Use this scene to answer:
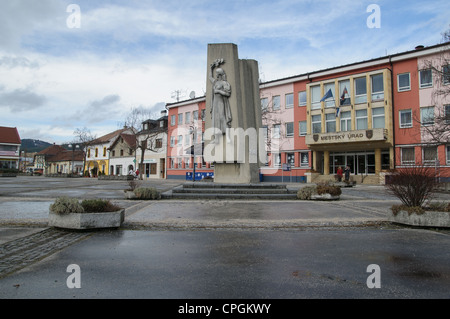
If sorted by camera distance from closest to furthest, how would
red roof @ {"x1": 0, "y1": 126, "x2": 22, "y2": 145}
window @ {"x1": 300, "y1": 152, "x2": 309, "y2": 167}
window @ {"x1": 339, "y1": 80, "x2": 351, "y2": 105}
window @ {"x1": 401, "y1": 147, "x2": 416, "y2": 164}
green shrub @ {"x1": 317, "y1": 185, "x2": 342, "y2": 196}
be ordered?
green shrub @ {"x1": 317, "y1": 185, "x2": 342, "y2": 196} < window @ {"x1": 401, "y1": 147, "x2": 416, "y2": 164} < window @ {"x1": 339, "y1": 80, "x2": 351, "y2": 105} < window @ {"x1": 300, "y1": 152, "x2": 309, "y2": 167} < red roof @ {"x1": 0, "y1": 126, "x2": 22, "y2": 145}

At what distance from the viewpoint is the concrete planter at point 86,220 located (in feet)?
19.1

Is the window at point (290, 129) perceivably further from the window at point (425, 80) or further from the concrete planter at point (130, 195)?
the concrete planter at point (130, 195)

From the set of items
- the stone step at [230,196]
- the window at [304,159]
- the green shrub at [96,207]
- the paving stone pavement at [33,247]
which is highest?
the window at [304,159]

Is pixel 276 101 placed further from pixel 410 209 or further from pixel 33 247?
pixel 33 247

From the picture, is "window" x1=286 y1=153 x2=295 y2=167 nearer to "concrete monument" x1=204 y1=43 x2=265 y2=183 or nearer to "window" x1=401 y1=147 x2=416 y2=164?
"window" x1=401 y1=147 x2=416 y2=164

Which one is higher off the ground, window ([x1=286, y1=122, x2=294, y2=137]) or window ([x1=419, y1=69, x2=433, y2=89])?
window ([x1=419, y1=69, x2=433, y2=89])

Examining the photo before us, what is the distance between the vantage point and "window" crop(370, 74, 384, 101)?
1214 inches

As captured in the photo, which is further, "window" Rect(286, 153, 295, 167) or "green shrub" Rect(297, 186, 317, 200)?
"window" Rect(286, 153, 295, 167)

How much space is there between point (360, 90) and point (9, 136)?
248 feet

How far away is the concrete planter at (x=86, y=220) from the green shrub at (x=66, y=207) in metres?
0.08

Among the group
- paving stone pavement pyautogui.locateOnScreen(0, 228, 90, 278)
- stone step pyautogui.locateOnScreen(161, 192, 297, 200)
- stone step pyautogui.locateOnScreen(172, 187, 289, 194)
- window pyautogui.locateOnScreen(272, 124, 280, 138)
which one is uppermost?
window pyautogui.locateOnScreen(272, 124, 280, 138)

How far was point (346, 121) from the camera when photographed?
33.1m

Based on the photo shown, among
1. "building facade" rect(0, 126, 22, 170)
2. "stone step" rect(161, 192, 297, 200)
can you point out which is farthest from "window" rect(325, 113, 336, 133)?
"building facade" rect(0, 126, 22, 170)

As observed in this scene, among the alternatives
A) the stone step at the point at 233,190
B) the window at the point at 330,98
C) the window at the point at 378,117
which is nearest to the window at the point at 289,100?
the window at the point at 330,98
